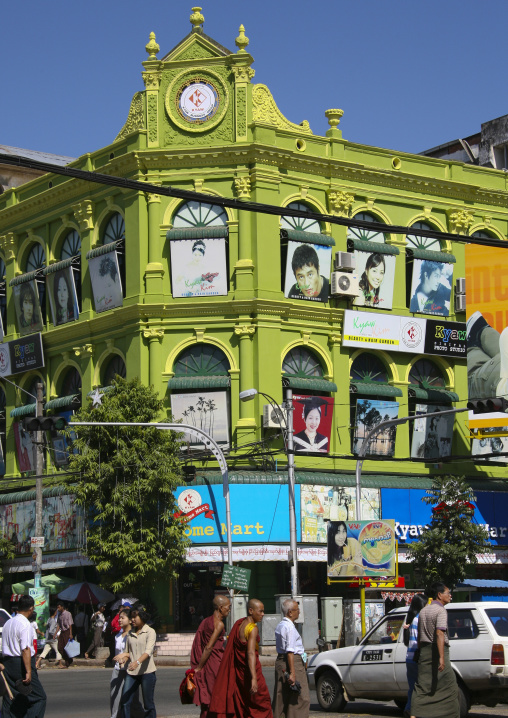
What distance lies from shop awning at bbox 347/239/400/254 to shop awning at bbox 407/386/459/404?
16.5ft

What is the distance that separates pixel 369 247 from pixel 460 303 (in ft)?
14.1

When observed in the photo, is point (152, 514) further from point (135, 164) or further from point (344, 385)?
point (135, 164)

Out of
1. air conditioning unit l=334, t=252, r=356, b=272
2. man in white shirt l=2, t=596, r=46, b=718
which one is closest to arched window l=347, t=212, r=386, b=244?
air conditioning unit l=334, t=252, r=356, b=272

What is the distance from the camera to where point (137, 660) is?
51.6 ft

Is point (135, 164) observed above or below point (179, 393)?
above

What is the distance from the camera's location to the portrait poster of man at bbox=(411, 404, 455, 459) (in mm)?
43469

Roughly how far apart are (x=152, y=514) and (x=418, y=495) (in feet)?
33.3

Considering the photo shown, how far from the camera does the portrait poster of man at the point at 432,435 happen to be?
4347 centimetres

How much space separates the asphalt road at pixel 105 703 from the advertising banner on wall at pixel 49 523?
12.0 metres

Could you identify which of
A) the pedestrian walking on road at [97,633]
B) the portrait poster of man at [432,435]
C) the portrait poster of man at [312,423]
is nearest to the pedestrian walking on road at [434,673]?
the pedestrian walking on road at [97,633]

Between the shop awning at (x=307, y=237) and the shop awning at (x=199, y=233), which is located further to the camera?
the shop awning at (x=307, y=237)

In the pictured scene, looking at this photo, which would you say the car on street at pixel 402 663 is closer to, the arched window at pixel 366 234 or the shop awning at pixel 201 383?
the shop awning at pixel 201 383

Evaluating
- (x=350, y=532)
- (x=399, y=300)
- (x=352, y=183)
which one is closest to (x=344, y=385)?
(x=399, y=300)

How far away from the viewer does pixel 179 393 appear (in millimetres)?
40875
